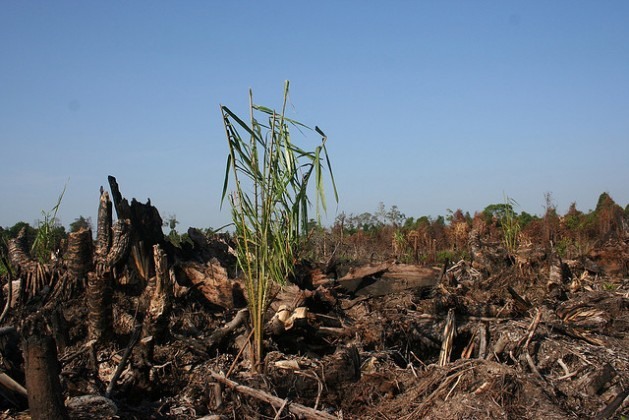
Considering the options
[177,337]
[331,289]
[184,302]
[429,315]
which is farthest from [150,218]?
[429,315]

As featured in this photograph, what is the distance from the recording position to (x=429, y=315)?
6.19 meters

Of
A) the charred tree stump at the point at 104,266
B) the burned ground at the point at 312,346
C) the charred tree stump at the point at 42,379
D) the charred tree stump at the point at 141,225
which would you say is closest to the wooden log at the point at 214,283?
the burned ground at the point at 312,346

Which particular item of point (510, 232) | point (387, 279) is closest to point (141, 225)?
point (387, 279)

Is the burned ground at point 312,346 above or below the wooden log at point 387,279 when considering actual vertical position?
below

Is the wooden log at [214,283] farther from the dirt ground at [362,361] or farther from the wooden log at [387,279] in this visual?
the wooden log at [387,279]

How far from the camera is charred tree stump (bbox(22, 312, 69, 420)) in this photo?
349cm

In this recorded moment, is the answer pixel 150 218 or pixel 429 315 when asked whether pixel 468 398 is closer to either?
pixel 429 315

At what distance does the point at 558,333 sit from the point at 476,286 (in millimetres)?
2443

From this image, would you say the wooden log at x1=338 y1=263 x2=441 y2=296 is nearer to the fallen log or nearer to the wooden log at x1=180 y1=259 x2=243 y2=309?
the wooden log at x1=180 y1=259 x2=243 y2=309

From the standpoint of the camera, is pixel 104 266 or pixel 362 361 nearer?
pixel 362 361

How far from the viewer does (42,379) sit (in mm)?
3514

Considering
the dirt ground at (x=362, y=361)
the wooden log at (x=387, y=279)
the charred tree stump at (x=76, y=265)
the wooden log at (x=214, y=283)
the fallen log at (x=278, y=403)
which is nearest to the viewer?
the fallen log at (x=278, y=403)

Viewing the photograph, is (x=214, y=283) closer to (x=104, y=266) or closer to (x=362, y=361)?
(x=104, y=266)

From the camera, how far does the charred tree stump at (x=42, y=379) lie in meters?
3.49
